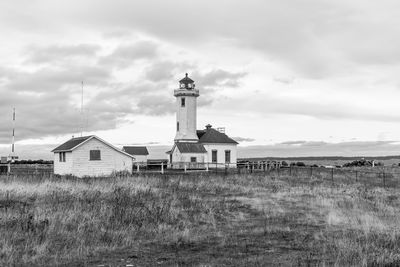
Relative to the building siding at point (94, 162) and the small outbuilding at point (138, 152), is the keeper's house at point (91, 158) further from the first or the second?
the small outbuilding at point (138, 152)

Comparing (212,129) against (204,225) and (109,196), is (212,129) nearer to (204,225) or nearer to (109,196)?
(109,196)

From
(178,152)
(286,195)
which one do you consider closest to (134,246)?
(286,195)

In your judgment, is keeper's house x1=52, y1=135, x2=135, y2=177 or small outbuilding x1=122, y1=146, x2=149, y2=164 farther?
small outbuilding x1=122, y1=146, x2=149, y2=164

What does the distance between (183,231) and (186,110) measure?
42529 millimetres

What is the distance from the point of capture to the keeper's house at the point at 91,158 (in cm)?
3631

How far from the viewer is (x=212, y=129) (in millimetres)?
55250

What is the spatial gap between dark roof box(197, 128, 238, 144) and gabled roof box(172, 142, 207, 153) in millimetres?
1869

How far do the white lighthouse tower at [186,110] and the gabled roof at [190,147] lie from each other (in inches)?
62.2

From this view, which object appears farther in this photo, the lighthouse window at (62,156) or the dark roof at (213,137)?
the dark roof at (213,137)

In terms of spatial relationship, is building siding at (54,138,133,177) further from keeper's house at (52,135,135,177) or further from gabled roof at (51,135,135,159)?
gabled roof at (51,135,135,159)

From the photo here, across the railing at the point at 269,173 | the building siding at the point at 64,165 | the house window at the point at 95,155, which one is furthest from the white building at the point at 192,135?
the house window at the point at 95,155

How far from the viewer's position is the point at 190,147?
166ft

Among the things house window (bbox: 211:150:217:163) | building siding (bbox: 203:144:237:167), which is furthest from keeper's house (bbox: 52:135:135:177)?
house window (bbox: 211:150:217:163)

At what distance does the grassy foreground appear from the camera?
816 cm
